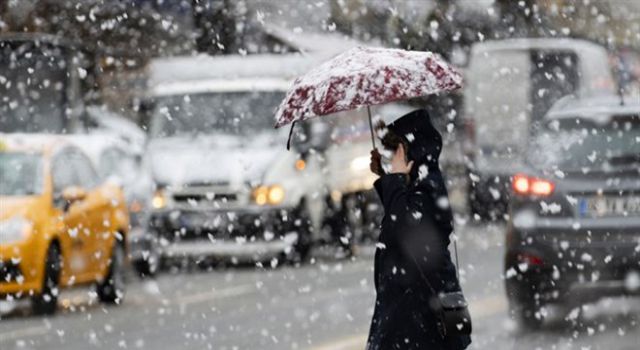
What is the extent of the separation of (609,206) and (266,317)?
10.5ft

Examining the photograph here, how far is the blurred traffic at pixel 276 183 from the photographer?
39.8 feet

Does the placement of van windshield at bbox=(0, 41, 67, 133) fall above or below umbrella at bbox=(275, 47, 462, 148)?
below

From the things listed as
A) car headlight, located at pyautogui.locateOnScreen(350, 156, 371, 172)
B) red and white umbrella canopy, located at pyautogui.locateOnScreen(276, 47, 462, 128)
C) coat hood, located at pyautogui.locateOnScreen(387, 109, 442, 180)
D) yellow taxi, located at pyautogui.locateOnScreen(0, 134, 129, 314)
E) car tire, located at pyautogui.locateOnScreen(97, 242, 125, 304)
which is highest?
red and white umbrella canopy, located at pyautogui.locateOnScreen(276, 47, 462, 128)

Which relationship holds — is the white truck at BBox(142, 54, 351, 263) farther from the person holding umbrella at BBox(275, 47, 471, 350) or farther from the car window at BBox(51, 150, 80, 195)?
the person holding umbrella at BBox(275, 47, 471, 350)

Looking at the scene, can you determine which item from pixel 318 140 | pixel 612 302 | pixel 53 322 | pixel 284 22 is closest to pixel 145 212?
pixel 318 140

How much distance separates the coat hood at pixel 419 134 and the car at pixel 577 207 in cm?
569

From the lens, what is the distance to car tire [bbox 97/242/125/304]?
1603 cm

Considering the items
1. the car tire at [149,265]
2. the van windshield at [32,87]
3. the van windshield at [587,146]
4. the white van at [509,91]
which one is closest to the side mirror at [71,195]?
the car tire at [149,265]

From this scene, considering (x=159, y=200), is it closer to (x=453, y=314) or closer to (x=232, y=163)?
(x=232, y=163)

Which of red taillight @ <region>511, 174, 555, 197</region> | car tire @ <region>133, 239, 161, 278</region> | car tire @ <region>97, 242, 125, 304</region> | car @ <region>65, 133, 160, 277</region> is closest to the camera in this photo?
red taillight @ <region>511, 174, 555, 197</region>

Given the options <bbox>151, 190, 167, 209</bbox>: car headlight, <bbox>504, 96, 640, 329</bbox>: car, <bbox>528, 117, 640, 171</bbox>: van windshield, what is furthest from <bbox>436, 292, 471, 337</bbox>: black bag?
<bbox>151, 190, 167, 209</bbox>: car headlight

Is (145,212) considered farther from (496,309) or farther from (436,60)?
(436,60)

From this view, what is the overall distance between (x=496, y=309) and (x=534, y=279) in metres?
1.64

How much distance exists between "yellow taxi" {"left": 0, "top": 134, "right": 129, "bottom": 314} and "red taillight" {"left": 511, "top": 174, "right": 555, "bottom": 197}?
4.13 m
